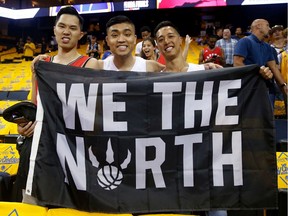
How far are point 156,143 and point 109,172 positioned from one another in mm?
367

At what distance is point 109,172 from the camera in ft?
7.22

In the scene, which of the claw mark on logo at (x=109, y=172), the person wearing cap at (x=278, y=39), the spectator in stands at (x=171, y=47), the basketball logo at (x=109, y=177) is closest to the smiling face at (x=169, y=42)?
the spectator in stands at (x=171, y=47)

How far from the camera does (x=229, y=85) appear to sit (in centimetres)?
227

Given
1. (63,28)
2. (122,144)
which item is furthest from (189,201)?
(63,28)

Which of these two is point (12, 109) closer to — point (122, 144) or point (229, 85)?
point (122, 144)

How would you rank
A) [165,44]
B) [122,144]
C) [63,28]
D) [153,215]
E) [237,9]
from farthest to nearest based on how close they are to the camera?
[237,9]
[165,44]
[63,28]
[122,144]
[153,215]

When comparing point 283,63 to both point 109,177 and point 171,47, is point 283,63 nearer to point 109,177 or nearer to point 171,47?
point 171,47

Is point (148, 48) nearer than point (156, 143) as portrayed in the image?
No

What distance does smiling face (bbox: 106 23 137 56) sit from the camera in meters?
2.65

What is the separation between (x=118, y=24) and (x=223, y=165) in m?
1.37

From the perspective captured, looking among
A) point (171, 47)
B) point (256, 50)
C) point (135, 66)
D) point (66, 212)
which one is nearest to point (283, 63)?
point (256, 50)

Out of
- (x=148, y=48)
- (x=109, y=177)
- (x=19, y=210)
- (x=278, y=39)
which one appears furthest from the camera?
(x=278, y=39)

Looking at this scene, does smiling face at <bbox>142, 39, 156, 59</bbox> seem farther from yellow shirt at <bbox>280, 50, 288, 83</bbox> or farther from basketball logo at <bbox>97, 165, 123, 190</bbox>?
basketball logo at <bbox>97, 165, 123, 190</bbox>

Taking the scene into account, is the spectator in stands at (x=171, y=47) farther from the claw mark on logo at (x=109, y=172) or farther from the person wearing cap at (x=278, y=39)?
the person wearing cap at (x=278, y=39)
